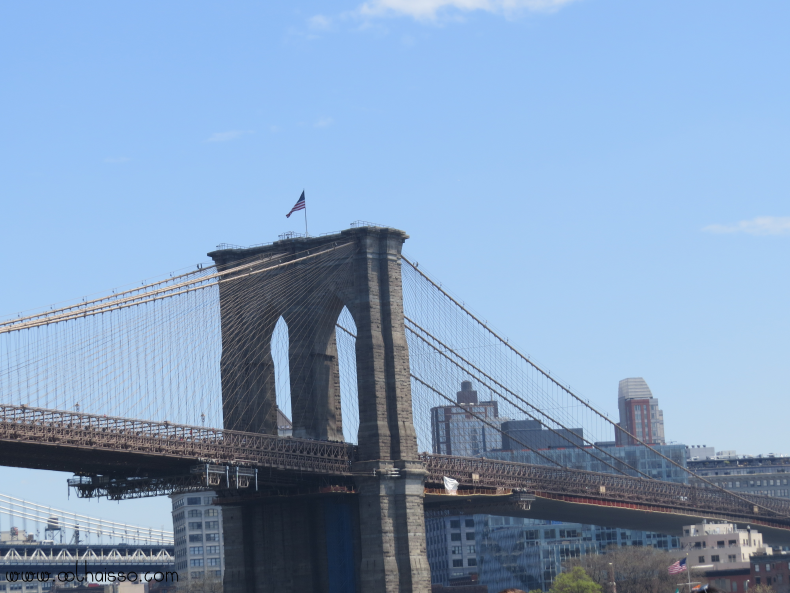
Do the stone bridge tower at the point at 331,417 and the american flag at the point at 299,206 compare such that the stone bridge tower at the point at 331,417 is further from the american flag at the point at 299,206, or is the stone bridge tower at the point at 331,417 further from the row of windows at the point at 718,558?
the row of windows at the point at 718,558

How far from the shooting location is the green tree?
125125mm

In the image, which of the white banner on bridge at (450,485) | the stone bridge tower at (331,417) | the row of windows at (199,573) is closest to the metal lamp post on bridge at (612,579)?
the white banner on bridge at (450,485)

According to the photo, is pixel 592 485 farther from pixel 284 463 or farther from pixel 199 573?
pixel 199 573

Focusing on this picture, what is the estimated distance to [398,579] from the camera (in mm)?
94188

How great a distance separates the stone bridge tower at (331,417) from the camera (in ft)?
312

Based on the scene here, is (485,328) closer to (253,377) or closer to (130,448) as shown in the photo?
(253,377)

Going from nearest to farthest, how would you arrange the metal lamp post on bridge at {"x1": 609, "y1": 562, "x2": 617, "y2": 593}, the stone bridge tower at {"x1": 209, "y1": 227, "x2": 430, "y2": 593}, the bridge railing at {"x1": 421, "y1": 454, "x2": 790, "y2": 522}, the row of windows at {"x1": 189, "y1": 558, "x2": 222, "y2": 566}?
the stone bridge tower at {"x1": 209, "y1": 227, "x2": 430, "y2": 593} → the bridge railing at {"x1": 421, "y1": 454, "x2": 790, "y2": 522} → the metal lamp post on bridge at {"x1": 609, "y1": 562, "x2": 617, "y2": 593} → the row of windows at {"x1": 189, "y1": 558, "x2": 222, "y2": 566}

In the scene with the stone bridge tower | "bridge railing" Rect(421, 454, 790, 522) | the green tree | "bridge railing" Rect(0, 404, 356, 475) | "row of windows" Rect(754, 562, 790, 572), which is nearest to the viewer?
"bridge railing" Rect(0, 404, 356, 475)

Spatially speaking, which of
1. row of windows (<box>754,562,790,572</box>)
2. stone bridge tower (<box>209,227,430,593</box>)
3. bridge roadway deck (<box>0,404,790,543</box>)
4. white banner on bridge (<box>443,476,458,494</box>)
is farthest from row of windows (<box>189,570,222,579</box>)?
stone bridge tower (<box>209,227,430,593</box>)

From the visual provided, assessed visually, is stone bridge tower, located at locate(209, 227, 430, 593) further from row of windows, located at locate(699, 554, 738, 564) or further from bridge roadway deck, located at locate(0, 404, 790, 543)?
row of windows, located at locate(699, 554, 738, 564)

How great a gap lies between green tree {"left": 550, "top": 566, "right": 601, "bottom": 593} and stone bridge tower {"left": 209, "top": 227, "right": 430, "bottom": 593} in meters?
32.9

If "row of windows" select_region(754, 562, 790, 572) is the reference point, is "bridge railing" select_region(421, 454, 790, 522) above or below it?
above

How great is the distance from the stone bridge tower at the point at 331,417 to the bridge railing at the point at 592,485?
7408 millimetres

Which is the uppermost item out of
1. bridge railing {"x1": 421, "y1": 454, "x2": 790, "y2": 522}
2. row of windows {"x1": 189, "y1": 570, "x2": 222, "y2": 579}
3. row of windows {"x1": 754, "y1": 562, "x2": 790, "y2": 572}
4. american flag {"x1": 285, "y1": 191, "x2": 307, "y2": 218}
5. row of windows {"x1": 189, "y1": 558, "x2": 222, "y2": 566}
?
Result: american flag {"x1": 285, "y1": 191, "x2": 307, "y2": 218}
